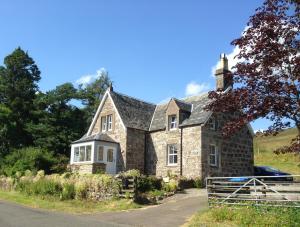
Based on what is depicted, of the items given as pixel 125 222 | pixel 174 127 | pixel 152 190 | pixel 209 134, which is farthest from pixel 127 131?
pixel 125 222

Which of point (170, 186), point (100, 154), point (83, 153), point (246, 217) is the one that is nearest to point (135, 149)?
point (100, 154)

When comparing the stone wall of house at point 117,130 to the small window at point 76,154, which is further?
the small window at point 76,154

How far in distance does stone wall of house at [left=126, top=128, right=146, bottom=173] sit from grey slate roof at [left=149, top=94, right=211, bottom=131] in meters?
1.49

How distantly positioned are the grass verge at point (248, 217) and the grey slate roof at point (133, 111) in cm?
1978

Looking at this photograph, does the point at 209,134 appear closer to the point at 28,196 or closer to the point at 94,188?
the point at 94,188

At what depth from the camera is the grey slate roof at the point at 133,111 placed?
36.0 metres

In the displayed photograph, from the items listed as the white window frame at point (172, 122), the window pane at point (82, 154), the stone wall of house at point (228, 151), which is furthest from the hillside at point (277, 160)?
the window pane at point (82, 154)

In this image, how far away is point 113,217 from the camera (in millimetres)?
18250

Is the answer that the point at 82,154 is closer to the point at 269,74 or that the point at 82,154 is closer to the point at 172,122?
the point at 172,122

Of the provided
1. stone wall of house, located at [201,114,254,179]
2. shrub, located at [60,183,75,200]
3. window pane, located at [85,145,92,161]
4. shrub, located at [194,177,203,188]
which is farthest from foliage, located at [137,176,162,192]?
window pane, located at [85,145,92,161]

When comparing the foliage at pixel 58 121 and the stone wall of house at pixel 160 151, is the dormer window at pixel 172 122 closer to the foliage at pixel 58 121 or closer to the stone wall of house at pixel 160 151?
the stone wall of house at pixel 160 151

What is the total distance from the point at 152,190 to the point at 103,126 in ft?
47.1

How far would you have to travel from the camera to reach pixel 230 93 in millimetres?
13328

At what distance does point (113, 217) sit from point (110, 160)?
55.2 feet
